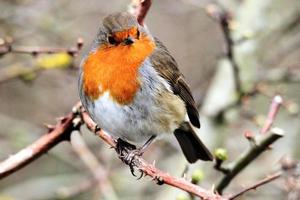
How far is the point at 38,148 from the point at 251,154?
1072 millimetres

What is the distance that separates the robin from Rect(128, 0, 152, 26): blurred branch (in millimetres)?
56

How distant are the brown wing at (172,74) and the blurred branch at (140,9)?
10.4 inches

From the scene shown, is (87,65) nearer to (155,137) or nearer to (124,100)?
(124,100)

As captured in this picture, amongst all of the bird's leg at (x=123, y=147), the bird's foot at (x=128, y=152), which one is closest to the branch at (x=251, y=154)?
the bird's foot at (x=128, y=152)

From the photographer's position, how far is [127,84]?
3.55 metres

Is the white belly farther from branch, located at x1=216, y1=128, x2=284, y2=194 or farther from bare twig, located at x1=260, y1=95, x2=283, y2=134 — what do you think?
bare twig, located at x1=260, y1=95, x2=283, y2=134

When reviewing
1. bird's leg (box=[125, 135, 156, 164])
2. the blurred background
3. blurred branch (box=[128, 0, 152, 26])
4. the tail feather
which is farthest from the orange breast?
the blurred background

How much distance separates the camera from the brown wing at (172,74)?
12.7ft

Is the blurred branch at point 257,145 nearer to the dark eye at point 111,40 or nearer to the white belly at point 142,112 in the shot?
the white belly at point 142,112

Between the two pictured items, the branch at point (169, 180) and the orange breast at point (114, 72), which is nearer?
the branch at point (169, 180)

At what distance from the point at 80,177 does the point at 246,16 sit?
2.08m

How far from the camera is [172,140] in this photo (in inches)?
205

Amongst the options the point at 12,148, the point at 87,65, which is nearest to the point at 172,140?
the point at 12,148

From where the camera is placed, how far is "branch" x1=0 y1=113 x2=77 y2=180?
3.01 metres
